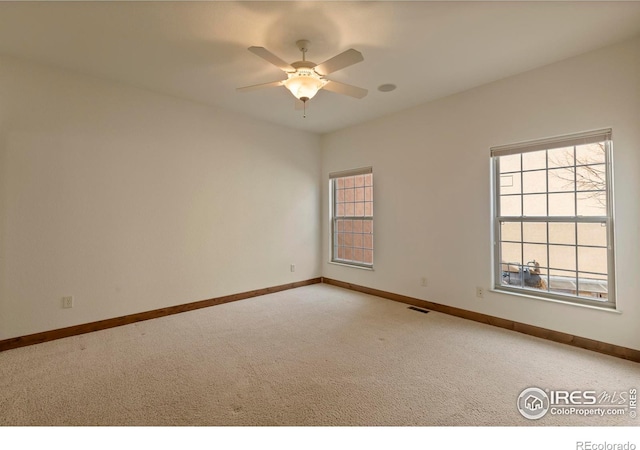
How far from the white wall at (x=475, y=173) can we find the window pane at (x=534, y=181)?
0.35 metres

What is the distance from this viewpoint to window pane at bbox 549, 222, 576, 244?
9.39ft

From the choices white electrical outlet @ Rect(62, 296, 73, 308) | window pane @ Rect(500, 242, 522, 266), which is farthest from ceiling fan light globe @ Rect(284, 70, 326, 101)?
white electrical outlet @ Rect(62, 296, 73, 308)

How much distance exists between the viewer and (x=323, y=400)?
6.30ft

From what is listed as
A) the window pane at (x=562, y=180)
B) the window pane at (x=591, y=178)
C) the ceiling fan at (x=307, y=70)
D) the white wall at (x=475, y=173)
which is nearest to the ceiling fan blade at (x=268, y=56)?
the ceiling fan at (x=307, y=70)

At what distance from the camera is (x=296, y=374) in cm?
226

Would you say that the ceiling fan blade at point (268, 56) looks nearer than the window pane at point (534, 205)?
Yes

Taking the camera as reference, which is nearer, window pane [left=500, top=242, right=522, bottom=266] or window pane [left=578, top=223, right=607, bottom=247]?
window pane [left=578, top=223, right=607, bottom=247]

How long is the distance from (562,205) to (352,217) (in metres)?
2.83

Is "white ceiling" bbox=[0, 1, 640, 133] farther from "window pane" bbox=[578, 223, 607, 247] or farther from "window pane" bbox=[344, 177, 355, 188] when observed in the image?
"window pane" bbox=[344, 177, 355, 188]

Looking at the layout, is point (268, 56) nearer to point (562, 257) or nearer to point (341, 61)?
point (341, 61)

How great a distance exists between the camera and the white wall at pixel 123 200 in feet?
9.11

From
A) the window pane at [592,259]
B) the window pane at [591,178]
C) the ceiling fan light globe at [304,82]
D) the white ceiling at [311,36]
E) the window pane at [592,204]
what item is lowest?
the window pane at [592,259]

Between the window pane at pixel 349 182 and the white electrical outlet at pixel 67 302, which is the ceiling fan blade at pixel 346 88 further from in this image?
the white electrical outlet at pixel 67 302

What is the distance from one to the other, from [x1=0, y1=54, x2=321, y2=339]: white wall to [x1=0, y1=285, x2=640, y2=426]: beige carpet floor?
0.53 metres
